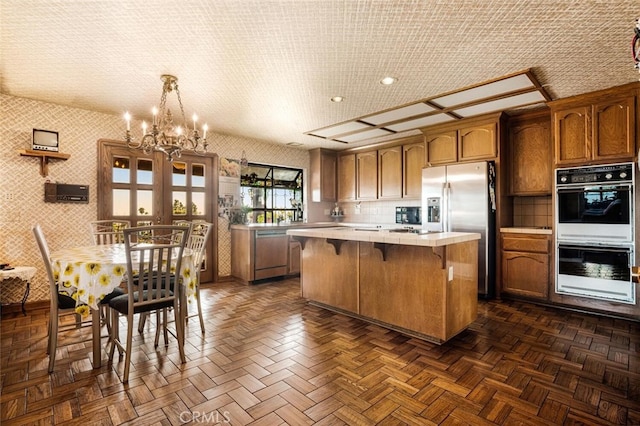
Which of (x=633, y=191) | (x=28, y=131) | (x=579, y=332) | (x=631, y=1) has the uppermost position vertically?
(x=631, y=1)

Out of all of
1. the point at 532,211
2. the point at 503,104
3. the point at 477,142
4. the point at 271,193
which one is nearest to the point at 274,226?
the point at 271,193

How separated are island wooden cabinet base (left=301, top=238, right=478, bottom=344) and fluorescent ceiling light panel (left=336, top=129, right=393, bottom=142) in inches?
92.4

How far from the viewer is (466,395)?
1871 mm

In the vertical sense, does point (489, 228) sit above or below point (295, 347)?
above

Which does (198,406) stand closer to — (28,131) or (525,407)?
(525,407)

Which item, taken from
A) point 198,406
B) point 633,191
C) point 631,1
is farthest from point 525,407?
point 633,191

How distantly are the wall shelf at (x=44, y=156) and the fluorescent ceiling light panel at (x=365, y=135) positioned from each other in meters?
3.92

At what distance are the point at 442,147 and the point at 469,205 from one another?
98 cm

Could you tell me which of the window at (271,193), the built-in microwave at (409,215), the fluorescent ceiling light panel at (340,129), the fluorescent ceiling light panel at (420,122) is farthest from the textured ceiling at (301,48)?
the built-in microwave at (409,215)

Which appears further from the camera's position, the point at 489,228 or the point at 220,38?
the point at 489,228

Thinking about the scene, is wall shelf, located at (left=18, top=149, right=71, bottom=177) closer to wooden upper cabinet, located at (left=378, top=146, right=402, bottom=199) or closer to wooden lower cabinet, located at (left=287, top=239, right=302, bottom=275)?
wooden lower cabinet, located at (left=287, top=239, right=302, bottom=275)

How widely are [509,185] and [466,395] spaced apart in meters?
3.22

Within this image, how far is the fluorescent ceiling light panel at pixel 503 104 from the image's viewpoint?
3.44 meters

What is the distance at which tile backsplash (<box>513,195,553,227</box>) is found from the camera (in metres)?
Answer: 4.12
